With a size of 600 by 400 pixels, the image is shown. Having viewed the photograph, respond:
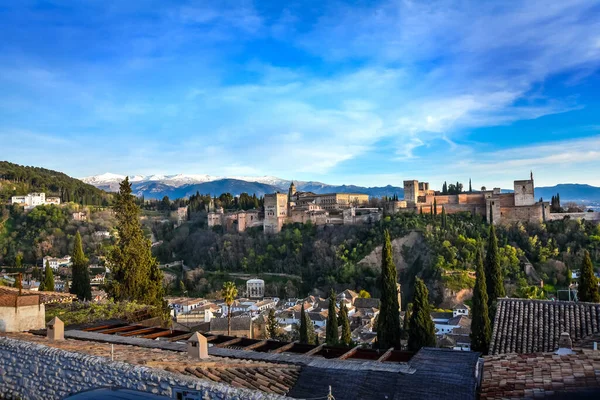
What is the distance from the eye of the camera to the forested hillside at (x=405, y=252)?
39438 millimetres

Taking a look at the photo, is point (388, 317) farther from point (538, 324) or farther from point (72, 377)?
point (72, 377)

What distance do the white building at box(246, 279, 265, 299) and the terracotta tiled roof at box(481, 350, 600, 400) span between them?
44160 mm

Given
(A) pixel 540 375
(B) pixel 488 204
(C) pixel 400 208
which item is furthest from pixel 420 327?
(C) pixel 400 208

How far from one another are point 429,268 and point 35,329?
1488 inches

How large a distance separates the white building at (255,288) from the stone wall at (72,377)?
4364cm

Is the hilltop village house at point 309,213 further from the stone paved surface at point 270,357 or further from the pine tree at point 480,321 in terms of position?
the stone paved surface at point 270,357

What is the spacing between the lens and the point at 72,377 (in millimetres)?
5414

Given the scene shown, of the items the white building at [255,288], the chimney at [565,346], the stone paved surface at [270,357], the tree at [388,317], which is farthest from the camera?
the white building at [255,288]

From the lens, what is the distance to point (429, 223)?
162 feet

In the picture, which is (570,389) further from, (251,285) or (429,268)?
(251,285)

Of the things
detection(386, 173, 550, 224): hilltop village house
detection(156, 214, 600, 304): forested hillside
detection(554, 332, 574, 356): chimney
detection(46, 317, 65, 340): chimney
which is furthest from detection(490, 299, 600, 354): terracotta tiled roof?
detection(386, 173, 550, 224): hilltop village house

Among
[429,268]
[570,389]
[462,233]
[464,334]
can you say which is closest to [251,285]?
[429,268]

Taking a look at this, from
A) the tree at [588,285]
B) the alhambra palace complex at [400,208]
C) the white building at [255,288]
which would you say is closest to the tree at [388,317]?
the tree at [588,285]

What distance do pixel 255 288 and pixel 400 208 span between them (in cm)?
1964
